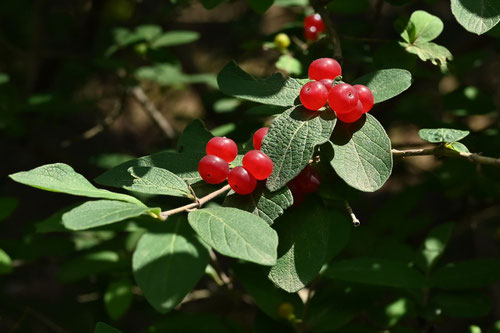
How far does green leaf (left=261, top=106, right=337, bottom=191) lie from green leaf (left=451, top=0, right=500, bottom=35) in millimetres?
385

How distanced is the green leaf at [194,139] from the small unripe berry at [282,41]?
51 centimetres

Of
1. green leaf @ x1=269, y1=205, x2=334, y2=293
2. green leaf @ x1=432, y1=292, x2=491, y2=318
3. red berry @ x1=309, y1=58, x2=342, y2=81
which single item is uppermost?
red berry @ x1=309, y1=58, x2=342, y2=81

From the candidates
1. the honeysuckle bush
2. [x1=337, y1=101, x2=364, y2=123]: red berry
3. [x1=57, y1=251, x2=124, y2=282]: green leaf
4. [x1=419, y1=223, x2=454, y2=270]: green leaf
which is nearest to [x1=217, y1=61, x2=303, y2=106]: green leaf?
the honeysuckle bush

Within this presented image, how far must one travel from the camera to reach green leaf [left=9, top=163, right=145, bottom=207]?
109 centimetres

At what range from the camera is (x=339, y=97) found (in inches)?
47.3

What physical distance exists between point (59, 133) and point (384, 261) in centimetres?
323

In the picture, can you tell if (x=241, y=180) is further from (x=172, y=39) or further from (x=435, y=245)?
(x=172, y=39)

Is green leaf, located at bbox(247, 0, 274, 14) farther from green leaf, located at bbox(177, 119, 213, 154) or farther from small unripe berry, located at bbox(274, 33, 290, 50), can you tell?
green leaf, located at bbox(177, 119, 213, 154)

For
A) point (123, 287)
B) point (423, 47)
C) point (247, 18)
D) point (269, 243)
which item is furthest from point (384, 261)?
point (247, 18)

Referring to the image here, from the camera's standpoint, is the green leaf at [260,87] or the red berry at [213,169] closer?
the red berry at [213,169]

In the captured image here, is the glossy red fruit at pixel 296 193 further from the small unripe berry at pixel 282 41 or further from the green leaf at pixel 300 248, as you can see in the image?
the small unripe berry at pixel 282 41

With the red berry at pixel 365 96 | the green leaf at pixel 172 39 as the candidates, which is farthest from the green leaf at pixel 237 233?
the green leaf at pixel 172 39

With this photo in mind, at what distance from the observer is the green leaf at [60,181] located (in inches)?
43.1

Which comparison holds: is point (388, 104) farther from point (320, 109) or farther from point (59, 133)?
point (59, 133)
